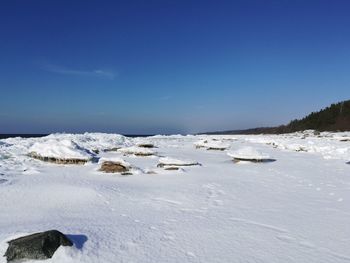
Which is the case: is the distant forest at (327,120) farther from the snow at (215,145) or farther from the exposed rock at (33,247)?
the exposed rock at (33,247)

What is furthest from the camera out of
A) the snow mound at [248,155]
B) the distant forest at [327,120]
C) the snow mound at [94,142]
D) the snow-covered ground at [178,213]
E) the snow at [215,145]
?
the distant forest at [327,120]

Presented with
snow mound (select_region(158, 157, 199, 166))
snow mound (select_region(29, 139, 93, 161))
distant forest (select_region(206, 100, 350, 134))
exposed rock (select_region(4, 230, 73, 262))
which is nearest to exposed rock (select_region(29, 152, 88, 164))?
snow mound (select_region(29, 139, 93, 161))

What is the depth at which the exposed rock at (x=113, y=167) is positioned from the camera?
13.5 m

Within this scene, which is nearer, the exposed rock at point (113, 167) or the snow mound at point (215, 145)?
the exposed rock at point (113, 167)

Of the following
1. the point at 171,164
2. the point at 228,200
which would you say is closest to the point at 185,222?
the point at 228,200

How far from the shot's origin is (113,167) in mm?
13547

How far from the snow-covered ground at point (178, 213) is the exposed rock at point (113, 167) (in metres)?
0.30

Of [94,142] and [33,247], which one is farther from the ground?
[94,142]

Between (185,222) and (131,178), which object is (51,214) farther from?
(131,178)

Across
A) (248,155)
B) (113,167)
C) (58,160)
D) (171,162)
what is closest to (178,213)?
(113,167)

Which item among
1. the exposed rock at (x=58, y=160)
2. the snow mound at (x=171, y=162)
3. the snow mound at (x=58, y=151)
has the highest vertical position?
the snow mound at (x=58, y=151)

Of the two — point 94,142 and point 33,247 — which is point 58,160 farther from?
point 94,142

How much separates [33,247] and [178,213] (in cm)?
355

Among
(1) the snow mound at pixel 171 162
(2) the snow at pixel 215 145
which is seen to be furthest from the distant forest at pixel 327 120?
(1) the snow mound at pixel 171 162
